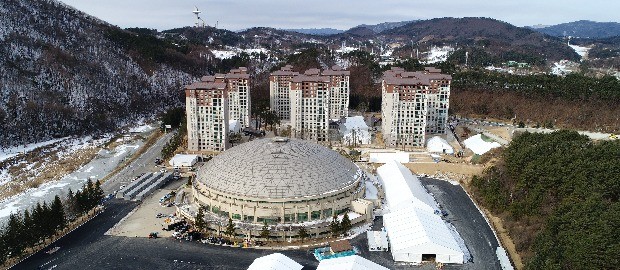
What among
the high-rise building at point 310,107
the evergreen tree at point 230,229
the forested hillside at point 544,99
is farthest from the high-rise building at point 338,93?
the evergreen tree at point 230,229

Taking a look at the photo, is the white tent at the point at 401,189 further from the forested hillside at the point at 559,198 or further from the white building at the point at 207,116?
the white building at the point at 207,116

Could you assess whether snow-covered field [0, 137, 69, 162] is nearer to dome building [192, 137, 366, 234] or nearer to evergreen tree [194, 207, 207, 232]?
dome building [192, 137, 366, 234]

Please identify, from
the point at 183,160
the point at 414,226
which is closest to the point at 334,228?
the point at 414,226

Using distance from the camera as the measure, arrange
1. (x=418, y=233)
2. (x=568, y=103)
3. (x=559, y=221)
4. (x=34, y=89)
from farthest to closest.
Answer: (x=34, y=89)
(x=568, y=103)
(x=418, y=233)
(x=559, y=221)

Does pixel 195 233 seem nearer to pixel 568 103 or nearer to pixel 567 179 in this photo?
pixel 567 179

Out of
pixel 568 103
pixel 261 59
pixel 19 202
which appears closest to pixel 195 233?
pixel 19 202
